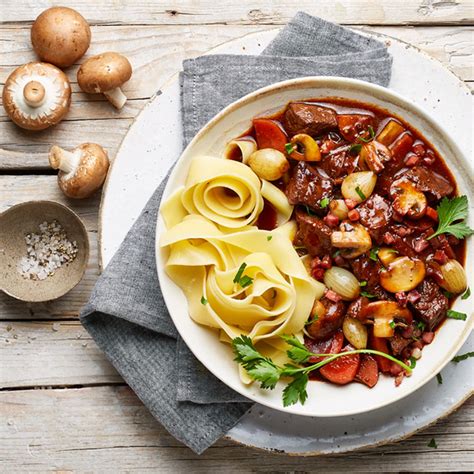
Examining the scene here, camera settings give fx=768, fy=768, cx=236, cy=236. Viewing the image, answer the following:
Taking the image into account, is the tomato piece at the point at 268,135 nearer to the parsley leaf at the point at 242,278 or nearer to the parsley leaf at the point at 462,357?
the parsley leaf at the point at 242,278

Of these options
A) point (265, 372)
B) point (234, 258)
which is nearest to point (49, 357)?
point (234, 258)

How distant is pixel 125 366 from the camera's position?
485cm

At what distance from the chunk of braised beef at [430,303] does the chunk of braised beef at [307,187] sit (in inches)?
30.1

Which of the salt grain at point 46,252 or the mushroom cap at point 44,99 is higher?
the mushroom cap at point 44,99

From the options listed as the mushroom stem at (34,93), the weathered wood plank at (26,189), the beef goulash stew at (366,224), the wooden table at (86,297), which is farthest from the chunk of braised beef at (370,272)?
the mushroom stem at (34,93)

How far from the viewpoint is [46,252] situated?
17.2ft

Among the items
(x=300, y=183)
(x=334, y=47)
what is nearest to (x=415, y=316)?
(x=300, y=183)

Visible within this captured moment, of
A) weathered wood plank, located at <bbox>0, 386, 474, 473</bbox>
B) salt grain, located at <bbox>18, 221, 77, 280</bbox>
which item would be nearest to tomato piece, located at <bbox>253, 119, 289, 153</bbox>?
salt grain, located at <bbox>18, 221, 77, 280</bbox>

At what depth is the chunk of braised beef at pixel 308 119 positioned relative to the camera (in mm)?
4426

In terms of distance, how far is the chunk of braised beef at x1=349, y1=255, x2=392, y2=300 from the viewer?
14.7 ft

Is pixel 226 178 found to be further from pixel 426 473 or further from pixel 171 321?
pixel 426 473

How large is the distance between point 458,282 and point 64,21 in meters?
2.99

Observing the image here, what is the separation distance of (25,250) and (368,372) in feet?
8.03

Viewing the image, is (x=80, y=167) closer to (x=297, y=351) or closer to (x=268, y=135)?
(x=268, y=135)
